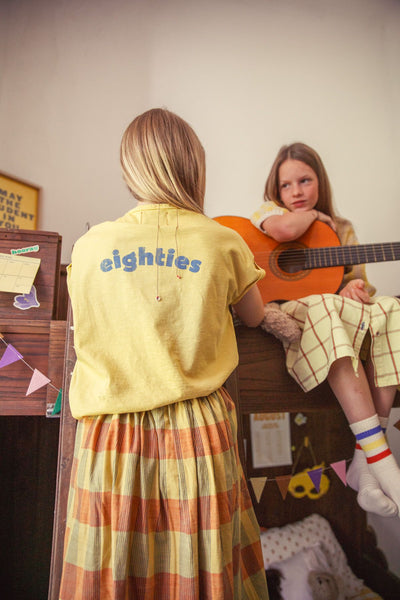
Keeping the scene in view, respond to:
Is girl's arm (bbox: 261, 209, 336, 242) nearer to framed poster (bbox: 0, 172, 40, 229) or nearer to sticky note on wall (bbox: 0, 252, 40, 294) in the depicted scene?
sticky note on wall (bbox: 0, 252, 40, 294)

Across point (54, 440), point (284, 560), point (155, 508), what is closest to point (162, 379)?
point (155, 508)

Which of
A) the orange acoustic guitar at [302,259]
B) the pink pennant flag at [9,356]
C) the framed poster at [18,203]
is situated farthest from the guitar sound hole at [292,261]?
the framed poster at [18,203]

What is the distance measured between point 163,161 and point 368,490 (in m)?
0.99

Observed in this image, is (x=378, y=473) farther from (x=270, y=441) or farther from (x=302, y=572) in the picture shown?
(x=270, y=441)

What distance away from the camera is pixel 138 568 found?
2.17 feet

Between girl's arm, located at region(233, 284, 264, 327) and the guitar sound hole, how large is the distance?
37cm

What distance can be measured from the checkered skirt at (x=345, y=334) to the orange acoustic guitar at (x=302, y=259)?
220mm

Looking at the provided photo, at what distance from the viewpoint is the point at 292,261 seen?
1360 millimetres

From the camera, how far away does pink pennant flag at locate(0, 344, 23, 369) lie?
92cm

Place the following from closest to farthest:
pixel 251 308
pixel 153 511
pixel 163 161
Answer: pixel 153 511 → pixel 163 161 → pixel 251 308

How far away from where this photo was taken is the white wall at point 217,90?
1732 mm

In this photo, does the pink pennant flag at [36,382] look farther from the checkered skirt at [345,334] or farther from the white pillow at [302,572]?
the white pillow at [302,572]

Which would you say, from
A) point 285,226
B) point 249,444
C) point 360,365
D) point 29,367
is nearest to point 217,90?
point 285,226

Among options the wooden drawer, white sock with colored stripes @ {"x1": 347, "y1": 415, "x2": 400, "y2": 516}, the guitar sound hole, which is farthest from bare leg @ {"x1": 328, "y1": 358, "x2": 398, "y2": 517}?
A: the wooden drawer
